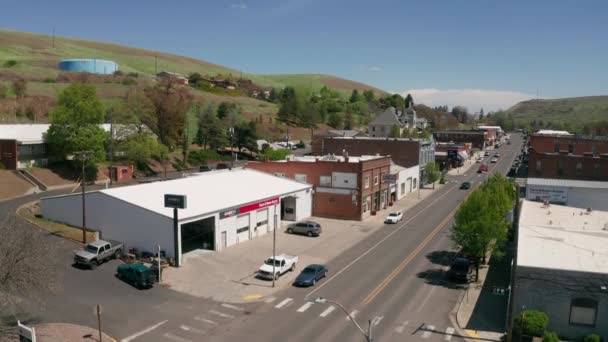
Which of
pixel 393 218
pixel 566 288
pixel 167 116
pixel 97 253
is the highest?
pixel 167 116

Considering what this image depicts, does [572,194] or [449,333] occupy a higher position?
[572,194]

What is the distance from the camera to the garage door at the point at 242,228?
4678cm

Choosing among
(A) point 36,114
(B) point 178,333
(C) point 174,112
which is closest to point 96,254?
(B) point 178,333

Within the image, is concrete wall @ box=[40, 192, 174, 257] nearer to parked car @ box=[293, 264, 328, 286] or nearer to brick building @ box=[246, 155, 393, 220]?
parked car @ box=[293, 264, 328, 286]

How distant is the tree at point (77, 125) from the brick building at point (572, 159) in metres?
65.3

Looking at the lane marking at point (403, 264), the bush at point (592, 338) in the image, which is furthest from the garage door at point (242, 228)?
the bush at point (592, 338)

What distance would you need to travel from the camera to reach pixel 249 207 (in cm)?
4784

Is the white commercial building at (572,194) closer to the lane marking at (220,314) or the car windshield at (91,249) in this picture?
the lane marking at (220,314)

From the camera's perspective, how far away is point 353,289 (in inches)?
1400

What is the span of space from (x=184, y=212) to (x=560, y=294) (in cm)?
2782

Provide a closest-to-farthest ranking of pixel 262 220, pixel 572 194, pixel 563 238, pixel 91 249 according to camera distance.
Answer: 1. pixel 563 238
2. pixel 91 249
3. pixel 572 194
4. pixel 262 220

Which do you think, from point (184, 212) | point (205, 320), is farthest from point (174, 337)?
point (184, 212)

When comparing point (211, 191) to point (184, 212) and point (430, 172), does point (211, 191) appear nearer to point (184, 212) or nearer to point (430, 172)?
point (184, 212)

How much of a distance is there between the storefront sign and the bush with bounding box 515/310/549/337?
85.0 feet
